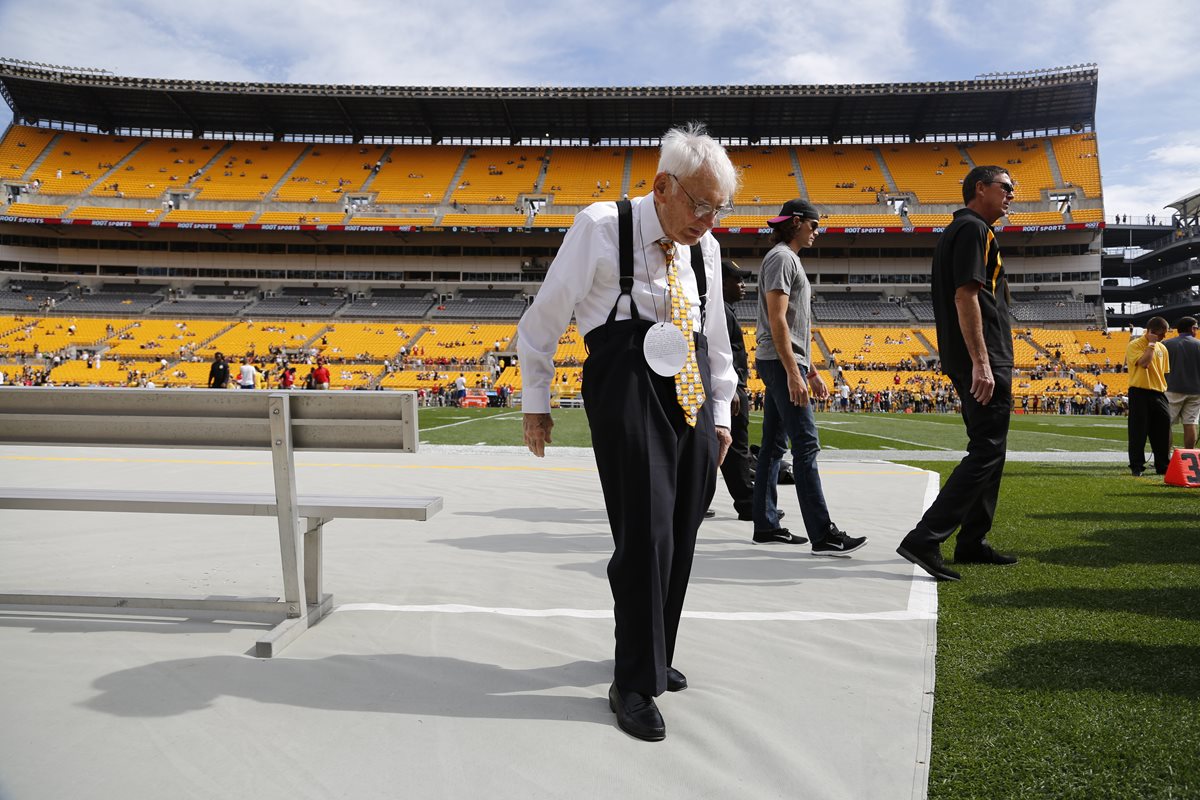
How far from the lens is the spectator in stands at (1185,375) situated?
8648mm

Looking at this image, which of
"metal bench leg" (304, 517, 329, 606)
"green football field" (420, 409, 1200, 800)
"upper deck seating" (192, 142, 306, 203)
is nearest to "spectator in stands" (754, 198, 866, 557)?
"green football field" (420, 409, 1200, 800)

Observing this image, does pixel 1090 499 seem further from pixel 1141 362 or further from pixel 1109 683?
pixel 1109 683

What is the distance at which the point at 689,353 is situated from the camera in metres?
2.20

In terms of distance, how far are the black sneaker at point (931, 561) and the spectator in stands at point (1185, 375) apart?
6768 millimetres

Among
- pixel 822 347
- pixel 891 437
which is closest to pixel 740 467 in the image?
pixel 891 437

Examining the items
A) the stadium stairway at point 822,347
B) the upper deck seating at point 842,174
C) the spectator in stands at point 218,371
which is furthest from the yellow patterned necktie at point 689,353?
the upper deck seating at point 842,174

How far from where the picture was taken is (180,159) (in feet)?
178

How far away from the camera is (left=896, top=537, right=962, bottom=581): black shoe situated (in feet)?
12.0

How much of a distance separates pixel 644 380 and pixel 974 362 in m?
2.31

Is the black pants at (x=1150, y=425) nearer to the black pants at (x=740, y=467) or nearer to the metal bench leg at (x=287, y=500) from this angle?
the black pants at (x=740, y=467)

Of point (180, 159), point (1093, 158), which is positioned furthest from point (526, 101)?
point (1093, 158)

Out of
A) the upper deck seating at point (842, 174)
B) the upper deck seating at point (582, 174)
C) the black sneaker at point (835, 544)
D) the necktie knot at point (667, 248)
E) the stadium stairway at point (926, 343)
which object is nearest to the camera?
the necktie knot at point (667, 248)

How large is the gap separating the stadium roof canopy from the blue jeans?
4970 cm

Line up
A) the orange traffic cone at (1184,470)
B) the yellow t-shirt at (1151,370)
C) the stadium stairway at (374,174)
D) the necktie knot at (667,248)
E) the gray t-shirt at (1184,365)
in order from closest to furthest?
the necktie knot at (667,248), the orange traffic cone at (1184,470), the yellow t-shirt at (1151,370), the gray t-shirt at (1184,365), the stadium stairway at (374,174)
